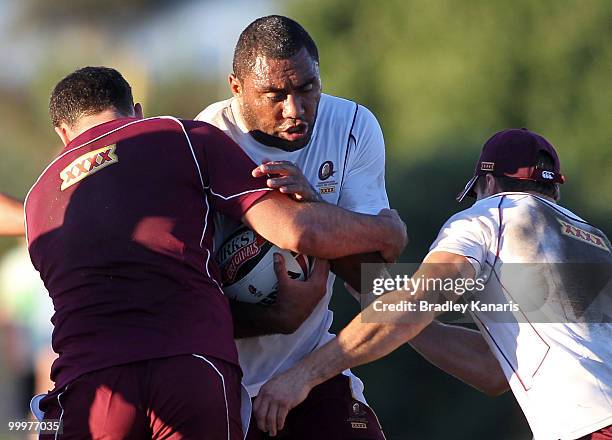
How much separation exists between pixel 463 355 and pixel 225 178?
2.13 m

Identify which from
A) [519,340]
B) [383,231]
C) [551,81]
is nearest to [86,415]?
[383,231]

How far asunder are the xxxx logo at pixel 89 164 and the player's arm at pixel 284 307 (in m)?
0.82

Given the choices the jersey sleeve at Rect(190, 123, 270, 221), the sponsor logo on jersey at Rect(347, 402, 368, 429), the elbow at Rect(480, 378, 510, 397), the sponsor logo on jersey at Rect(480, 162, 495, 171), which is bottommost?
the elbow at Rect(480, 378, 510, 397)

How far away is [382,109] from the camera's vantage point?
22.6 m

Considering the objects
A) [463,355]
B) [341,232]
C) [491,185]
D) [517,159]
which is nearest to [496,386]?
[463,355]

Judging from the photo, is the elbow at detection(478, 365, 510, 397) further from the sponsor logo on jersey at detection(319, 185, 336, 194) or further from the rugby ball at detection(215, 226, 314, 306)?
the rugby ball at detection(215, 226, 314, 306)

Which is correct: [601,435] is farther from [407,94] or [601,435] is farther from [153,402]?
[407,94]

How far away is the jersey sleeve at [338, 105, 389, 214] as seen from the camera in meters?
5.64

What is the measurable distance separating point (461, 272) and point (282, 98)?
3.55ft

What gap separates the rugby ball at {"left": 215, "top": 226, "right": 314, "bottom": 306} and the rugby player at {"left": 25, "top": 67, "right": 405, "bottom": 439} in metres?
0.24

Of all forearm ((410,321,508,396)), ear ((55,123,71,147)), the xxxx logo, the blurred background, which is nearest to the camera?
the xxxx logo

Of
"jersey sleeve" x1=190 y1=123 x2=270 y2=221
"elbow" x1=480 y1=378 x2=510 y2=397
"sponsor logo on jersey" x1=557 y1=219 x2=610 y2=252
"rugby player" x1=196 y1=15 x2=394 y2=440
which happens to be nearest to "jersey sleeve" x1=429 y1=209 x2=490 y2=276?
"rugby player" x1=196 y1=15 x2=394 y2=440

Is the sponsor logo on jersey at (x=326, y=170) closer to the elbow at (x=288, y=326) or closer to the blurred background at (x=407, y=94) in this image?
the elbow at (x=288, y=326)

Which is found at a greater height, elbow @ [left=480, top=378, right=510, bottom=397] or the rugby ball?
the rugby ball
